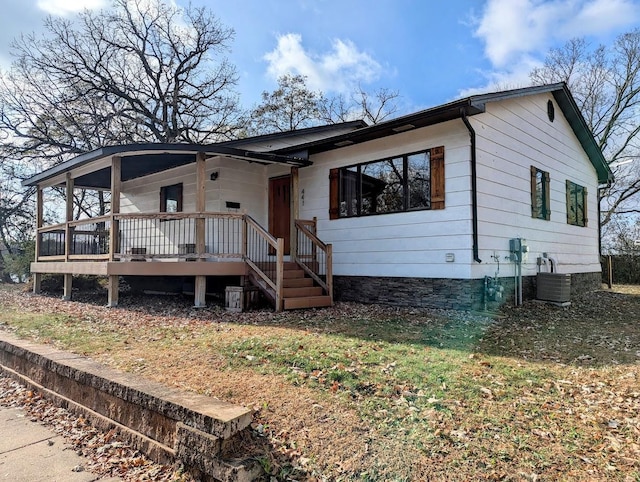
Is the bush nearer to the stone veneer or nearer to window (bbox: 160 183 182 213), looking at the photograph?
the stone veneer

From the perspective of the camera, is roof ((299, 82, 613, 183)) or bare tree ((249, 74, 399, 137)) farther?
bare tree ((249, 74, 399, 137))

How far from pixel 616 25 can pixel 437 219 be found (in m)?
19.5

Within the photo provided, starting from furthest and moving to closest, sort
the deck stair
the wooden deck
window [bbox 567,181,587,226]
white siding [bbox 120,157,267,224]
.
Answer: window [bbox 567,181,587,226] < white siding [bbox 120,157,267,224] < the wooden deck < the deck stair

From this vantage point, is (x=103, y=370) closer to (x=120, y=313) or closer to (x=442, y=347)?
(x=442, y=347)

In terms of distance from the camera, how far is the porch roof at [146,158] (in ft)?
27.1

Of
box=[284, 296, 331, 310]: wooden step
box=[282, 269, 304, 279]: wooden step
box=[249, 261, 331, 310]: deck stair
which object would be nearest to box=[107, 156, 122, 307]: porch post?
box=[249, 261, 331, 310]: deck stair

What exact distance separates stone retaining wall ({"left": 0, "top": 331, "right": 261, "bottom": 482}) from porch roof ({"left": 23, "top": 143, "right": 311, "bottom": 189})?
4.78 meters

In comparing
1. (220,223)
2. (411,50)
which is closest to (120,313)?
(220,223)

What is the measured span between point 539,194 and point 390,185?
4.09 meters

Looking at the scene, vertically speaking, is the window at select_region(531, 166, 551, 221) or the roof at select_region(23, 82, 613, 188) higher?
the roof at select_region(23, 82, 613, 188)

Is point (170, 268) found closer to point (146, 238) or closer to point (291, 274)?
point (291, 274)

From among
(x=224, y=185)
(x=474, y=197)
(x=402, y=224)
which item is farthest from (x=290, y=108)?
(x=474, y=197)

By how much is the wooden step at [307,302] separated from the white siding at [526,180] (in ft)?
Answer: 9.41

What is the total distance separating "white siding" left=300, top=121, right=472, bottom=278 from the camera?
7555 mm
